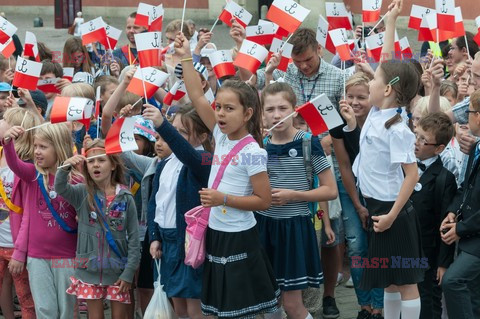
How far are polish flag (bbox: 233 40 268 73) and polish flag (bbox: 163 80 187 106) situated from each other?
0.61 metres

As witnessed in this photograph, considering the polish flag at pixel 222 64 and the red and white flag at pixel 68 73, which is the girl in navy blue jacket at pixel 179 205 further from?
the red and white flag at pixel 68 73

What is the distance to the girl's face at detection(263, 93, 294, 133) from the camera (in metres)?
5.79

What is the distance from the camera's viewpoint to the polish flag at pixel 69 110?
5945mm

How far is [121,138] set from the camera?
219 inches

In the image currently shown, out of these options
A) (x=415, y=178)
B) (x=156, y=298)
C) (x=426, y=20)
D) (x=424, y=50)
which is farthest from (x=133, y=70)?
(x=424, y=50)

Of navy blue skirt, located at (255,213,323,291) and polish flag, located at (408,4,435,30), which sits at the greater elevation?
polish flag, located at (408,4,435,30)

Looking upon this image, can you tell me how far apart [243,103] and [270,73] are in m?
1.76

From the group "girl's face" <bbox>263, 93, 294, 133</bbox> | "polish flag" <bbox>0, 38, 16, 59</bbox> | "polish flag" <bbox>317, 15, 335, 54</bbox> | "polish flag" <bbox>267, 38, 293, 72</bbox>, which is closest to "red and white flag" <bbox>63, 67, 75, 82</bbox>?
"polish flag" <bbox>0, 38, 16, 59</bbox>

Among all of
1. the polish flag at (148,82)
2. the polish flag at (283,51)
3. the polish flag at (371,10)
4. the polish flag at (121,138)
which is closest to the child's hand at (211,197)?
the polish flag at (121,138)

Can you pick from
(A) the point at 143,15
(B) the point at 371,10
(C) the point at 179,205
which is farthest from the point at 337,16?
(C) the point at 179,205

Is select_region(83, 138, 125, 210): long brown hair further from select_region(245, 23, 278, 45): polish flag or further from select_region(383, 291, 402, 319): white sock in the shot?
select_region(245, 23, 278, 45): polish flag

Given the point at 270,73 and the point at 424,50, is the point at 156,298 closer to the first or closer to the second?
the point at 270,73

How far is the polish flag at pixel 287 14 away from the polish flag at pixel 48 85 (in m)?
2.13

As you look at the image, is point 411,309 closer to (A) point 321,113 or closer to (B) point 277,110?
(A) point 321,113
